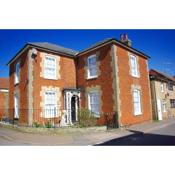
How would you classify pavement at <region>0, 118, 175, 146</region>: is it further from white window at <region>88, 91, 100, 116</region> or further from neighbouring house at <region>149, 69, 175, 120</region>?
neighbouring house at <region>149, 69, 175, 120</region>

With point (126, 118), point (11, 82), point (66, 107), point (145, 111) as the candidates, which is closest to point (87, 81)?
point (66, 107)

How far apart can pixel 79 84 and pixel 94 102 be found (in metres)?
2.42

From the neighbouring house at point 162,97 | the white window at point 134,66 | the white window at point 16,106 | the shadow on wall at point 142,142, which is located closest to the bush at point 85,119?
the shadow on wall at point 142,142

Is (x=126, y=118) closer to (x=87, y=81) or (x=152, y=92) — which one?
(x=87, y=81)

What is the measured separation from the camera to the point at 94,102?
14.6m

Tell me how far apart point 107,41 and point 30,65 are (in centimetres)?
596

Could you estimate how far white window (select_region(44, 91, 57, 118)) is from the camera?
45.4 ft

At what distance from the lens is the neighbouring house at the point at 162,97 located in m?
19.0

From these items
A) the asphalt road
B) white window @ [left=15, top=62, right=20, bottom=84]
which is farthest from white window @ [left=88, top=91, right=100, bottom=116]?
white window @ [left=15, top=62, right=20, bottom=84]

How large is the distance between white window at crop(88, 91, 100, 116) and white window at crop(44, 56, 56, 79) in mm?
3343

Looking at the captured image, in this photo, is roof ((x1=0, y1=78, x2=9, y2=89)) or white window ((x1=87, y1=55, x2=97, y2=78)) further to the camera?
roof ((x1=0, y1=78, x2=9, y2=89))

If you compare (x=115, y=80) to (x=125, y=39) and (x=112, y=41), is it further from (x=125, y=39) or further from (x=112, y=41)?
(x=125, y=39)

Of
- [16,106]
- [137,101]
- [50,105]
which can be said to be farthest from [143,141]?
[16,106]

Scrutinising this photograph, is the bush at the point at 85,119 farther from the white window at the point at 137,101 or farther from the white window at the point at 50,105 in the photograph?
the white window at the point at 137,101
